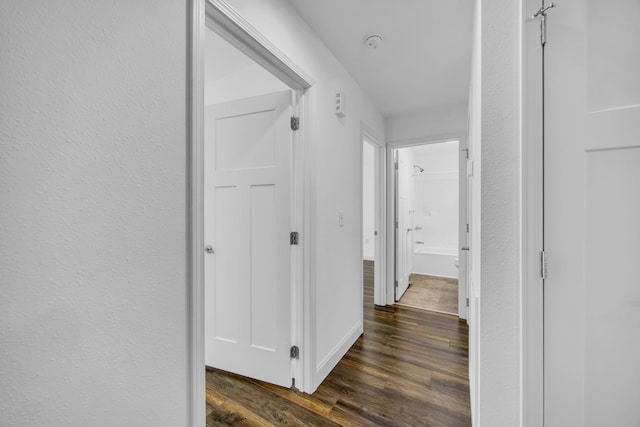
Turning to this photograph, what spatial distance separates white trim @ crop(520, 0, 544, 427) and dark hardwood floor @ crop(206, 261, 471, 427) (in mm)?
923

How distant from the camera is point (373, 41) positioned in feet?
Result: 6.16

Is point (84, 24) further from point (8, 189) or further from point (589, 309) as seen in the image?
point (589, 309)

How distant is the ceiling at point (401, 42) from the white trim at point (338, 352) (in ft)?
7.50

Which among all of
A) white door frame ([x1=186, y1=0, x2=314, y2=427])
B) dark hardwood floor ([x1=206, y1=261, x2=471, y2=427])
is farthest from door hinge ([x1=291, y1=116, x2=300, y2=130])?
dark hardwood floor ([x1=206, y1=261, x2=471, y2=427])

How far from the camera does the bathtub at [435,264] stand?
4.73m

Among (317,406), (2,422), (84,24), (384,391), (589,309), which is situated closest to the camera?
(2,422)

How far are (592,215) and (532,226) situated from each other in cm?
15

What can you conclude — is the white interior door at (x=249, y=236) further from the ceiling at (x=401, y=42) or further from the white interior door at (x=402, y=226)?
the white interior door at (x=402, y=226)

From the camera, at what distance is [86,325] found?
2.26 ft

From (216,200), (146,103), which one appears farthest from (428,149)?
(146,103)

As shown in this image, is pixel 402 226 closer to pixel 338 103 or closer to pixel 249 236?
pixel 338 103

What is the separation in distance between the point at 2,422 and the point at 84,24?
0.93 meters

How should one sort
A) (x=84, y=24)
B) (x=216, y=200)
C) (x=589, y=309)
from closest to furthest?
(x=84, y=24), (x=589, y=309), (x=216, y=200)

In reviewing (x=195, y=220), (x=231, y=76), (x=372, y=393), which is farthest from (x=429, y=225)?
(x=195, y=220)
